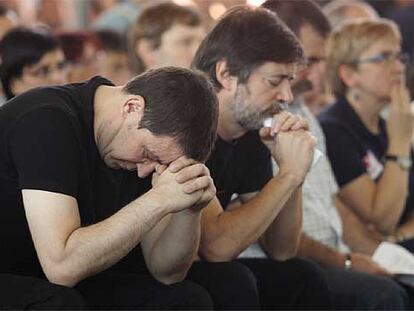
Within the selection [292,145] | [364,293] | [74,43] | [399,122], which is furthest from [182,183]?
[74,43]

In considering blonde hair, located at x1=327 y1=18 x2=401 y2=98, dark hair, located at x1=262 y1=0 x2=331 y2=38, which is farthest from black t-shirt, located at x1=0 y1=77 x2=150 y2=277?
blonde hair, located at x1=327 y1=18 x2=401 y2=98

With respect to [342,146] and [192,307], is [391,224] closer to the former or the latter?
[342,146]

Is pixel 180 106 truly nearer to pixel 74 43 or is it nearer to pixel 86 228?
pixel 86 228

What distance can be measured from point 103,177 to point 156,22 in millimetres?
1730

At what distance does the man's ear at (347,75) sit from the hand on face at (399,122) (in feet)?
→ 0.55

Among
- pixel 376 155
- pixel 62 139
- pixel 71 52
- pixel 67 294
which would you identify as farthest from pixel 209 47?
pixel 71 52

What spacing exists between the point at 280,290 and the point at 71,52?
107 inches

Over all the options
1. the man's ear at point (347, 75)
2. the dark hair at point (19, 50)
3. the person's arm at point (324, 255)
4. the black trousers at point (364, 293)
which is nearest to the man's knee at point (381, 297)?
the black trousers at point (364, 293)

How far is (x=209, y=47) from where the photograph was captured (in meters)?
2.55

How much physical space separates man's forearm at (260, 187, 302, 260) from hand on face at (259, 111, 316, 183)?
0.14 meters

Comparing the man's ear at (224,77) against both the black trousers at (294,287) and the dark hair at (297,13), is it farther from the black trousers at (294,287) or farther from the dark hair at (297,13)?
the dark hair at (297,13)

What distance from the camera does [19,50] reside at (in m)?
3.59

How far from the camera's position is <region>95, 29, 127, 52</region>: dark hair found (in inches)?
199

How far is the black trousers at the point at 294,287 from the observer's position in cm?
252
